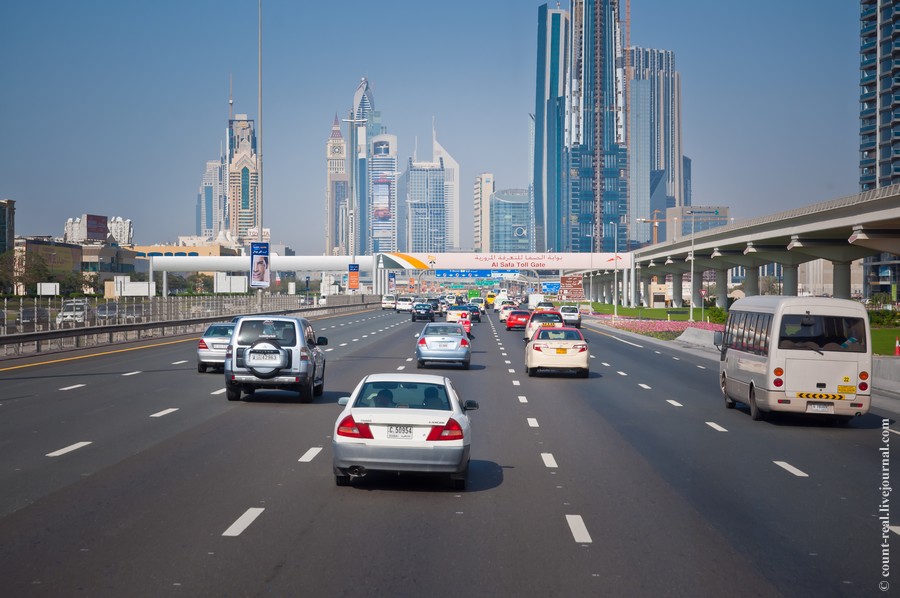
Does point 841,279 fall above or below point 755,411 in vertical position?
above

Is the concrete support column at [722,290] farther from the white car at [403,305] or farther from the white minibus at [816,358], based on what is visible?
the white minibus at [816,358]

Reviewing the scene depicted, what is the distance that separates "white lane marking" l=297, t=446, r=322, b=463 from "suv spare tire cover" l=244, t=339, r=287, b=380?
5.75 metres

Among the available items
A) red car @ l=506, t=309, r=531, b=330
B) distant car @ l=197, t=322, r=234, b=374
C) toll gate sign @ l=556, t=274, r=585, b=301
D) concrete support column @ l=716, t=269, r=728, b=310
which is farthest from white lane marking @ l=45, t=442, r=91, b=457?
concrete support column @ l=716, t=269, r=728, b=310

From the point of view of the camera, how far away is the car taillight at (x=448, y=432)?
11.0 m

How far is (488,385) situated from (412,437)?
15039 millimetres

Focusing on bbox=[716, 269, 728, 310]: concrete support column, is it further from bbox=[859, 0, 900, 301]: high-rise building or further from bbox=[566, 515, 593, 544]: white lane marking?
bbox=[566, 515, 593, 544]: white lane marking

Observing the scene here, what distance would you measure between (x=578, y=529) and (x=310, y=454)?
5.51 m

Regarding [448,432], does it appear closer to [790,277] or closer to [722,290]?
[790,277]

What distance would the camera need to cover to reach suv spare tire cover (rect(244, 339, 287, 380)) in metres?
20.2

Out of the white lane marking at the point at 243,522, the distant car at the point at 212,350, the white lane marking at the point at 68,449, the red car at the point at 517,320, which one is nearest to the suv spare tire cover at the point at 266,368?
the white lane marking at the point at 68,449

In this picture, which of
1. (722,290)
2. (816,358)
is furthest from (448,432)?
(722,290)

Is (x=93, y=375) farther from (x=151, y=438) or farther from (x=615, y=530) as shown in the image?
(x=615, y=530)

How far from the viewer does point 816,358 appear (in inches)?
699

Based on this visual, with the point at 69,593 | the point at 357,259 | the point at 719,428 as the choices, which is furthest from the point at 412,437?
the point at 357,259
